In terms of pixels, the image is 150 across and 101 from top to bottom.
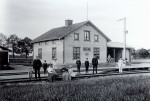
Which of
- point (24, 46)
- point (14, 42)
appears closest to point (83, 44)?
point (14, 42)

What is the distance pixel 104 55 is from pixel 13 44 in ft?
108

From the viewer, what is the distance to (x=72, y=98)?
7.27 metres

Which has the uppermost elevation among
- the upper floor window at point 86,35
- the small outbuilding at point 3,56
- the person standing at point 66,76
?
the upper floor window at point 86,35

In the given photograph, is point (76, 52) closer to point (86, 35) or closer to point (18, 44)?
point (86, 35)

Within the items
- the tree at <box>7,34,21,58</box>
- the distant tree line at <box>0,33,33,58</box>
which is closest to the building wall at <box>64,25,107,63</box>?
the distant tree line at <box>0,33,33,58</box>

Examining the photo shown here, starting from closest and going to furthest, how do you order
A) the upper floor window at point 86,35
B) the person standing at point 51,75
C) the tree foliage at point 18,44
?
the person standing at point 51,75 → the upper floor window at point 86,35 → the tree foliage at point 18,44

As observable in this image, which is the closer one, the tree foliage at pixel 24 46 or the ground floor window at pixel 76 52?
the ground floor window at pixel 76 52

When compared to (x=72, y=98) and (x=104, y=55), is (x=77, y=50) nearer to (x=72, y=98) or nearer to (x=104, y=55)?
(x=104, y=55)

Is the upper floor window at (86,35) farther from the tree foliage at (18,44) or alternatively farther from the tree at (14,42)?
the tree at (14,42)

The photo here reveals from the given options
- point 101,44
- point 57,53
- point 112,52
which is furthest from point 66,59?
point 112,52

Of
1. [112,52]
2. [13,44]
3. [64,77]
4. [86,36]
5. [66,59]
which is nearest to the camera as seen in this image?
[64,77]

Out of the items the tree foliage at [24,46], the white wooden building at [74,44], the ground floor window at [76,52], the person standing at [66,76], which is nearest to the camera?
the person standing at [66,76]

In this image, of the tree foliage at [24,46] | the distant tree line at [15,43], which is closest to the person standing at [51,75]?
the distant tree line at [15,43]

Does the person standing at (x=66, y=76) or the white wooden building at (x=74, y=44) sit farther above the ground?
the white wooden building at (x=74, y=44)
